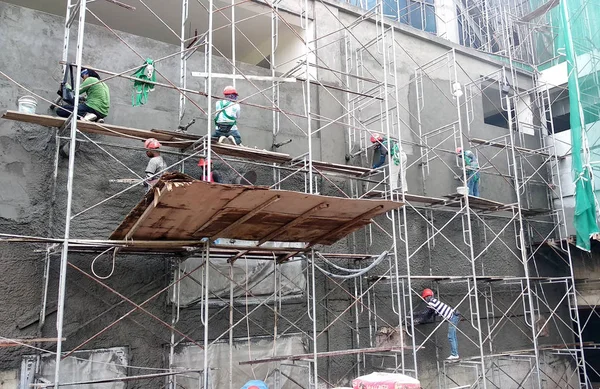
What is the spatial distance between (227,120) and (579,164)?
30.6ft

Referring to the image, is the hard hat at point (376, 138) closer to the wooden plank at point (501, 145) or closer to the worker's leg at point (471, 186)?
the wooden plank at point (501, 145)

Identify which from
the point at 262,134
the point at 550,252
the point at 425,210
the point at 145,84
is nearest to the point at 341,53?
the point at 262,134

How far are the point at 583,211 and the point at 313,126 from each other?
7.15 m

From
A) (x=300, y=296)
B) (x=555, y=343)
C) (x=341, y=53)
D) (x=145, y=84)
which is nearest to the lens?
(x=145, y=84)

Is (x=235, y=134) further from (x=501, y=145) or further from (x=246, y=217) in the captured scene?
(x=501, y=145)

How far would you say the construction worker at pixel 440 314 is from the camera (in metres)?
11.1

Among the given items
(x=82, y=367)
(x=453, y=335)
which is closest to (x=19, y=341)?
(x=82, y=367)

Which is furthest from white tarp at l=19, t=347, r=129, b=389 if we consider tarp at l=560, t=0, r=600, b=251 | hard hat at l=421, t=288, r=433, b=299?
tarp at l=560, t=0, r=600, b=251

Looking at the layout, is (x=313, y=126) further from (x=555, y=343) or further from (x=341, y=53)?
(x=555, y=343)

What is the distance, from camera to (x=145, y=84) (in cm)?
870

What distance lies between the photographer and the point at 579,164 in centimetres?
1343

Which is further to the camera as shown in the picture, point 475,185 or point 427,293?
point 475,185

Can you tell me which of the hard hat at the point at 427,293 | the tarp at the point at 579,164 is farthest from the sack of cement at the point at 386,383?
the tarp at the point at 579,164

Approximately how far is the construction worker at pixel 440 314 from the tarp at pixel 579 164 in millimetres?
4337
